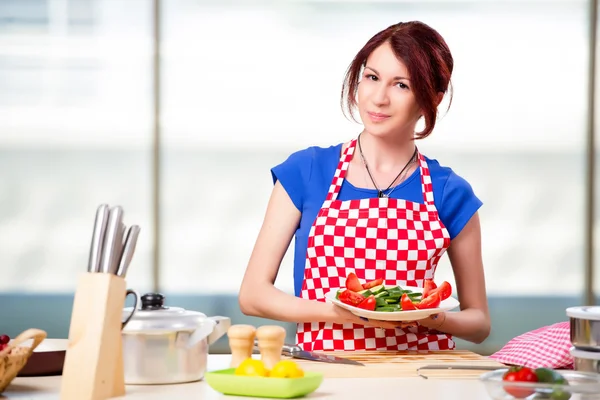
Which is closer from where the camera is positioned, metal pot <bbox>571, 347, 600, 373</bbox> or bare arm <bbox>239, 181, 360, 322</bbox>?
metal pot <bbox>571, 347, 600, 373</bbox>

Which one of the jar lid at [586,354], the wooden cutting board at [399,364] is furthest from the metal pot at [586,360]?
the wooden cutting board at [399,364]

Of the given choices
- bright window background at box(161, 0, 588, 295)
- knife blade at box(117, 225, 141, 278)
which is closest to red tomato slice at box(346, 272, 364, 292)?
knife blade at box(117, 225, 141, 278)

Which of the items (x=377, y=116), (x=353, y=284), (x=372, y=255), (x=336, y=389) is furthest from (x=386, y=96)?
(x=336, y=389)

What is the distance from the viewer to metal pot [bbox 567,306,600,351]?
1.58 meters

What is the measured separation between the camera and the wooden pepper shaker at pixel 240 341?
4.94 ft

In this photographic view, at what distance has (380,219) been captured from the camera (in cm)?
228

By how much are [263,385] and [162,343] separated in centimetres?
20

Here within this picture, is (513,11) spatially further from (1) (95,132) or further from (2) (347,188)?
(2) (347,188)

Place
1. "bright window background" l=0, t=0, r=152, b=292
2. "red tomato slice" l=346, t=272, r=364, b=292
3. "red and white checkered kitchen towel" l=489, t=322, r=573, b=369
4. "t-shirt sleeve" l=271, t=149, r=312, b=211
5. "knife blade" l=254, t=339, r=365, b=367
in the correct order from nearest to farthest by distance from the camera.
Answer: "knife blade" l=254, t=339, r=365, b=367
"red and white checkered kitchen towel" l=489, t=322, r=573, b=369
"red tomato slice" l=346, t=272, r=364, b=292
"t-shirt sleeve" l=271, t=149, r=312, b=211
"bright window background" l=0, t=0, r=152, b=292

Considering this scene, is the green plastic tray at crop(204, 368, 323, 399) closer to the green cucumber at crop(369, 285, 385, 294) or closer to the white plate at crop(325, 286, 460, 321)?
the white plate at crop(325, 286, 460, 321)

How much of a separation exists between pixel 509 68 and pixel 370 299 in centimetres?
289

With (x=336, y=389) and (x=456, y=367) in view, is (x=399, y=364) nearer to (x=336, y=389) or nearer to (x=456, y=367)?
(x=456, y=367)

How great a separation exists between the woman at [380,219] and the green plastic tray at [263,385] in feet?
2.52

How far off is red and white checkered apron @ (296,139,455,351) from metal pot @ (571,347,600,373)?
68 cm
